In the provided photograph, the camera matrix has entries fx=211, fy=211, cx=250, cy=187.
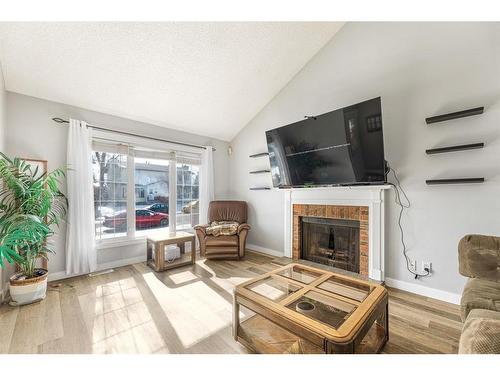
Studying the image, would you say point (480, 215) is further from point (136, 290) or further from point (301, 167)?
point (136, 290)

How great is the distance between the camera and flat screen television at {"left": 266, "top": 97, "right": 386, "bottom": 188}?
2.20 m

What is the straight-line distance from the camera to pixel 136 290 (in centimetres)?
237

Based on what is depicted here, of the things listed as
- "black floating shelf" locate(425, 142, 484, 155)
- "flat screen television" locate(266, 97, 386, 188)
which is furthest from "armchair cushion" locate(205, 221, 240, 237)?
"black floating shelf" locate(425, 142, 484, 155)

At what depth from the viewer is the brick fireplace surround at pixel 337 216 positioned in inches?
101

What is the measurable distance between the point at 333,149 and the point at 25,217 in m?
3.18

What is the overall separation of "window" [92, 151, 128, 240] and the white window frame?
62 millimetres

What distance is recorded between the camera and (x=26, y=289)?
2.06 meters

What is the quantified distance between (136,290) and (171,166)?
2049 mm

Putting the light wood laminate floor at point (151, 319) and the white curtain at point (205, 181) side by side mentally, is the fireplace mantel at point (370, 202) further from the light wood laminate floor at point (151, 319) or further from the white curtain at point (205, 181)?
the white curtain at point (205, 181)

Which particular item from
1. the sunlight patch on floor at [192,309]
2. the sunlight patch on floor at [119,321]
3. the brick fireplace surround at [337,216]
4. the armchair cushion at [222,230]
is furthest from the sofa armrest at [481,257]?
the armchair cushion at [222,230]

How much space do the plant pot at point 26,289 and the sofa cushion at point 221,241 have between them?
1.85 metres

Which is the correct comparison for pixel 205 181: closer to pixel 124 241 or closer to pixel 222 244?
pixel 222 244

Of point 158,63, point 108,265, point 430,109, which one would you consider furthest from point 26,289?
point 430,109

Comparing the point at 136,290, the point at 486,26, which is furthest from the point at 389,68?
the point at 136,290
